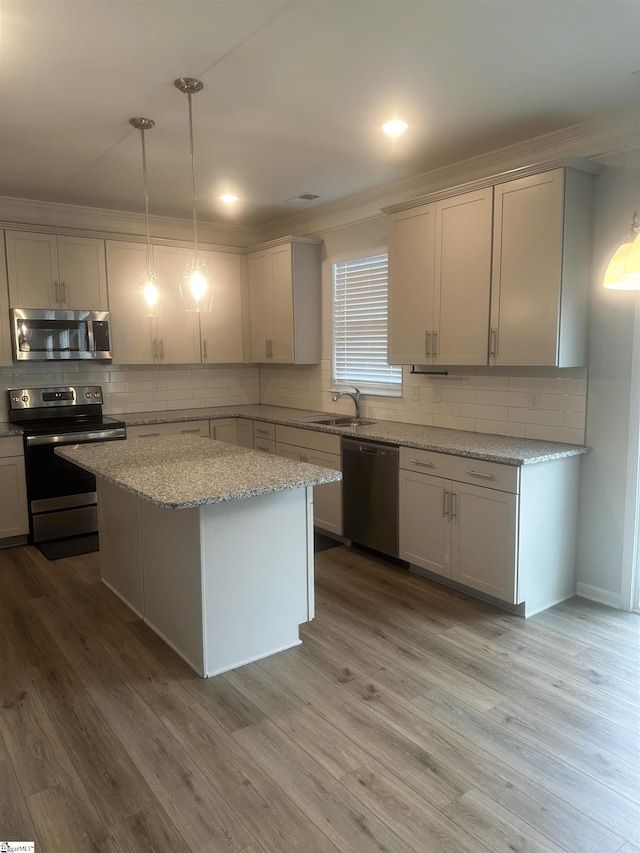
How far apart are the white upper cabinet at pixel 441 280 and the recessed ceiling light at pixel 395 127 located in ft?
1.82

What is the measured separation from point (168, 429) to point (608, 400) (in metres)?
3.46

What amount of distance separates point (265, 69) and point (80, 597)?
3.04 meters

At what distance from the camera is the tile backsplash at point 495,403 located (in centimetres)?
340

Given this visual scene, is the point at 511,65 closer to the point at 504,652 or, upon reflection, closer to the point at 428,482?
the point at 428,482

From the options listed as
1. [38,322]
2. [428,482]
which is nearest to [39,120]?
[38,322]

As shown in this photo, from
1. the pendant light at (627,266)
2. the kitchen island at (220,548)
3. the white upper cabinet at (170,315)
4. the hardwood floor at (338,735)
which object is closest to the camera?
the hardwood floor at (338,735)

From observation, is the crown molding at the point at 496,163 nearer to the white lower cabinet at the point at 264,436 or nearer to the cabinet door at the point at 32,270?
the white lower cabinet at the point at 264,436

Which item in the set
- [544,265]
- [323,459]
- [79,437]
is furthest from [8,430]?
[544,265]

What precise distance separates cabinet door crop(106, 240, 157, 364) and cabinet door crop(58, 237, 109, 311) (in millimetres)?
73

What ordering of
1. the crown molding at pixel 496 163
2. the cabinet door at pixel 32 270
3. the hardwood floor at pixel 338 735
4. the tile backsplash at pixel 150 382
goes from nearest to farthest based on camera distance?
1. the hardwood floor at pixel 338 735
2. the crown molding at pixel 496 163
3. the cabinet door at pixel 32 270
4. the tile backsplash at pixel 150 382

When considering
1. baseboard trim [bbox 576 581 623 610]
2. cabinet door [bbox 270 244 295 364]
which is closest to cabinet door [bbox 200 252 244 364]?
cabinet door [bbox 270 244 295 364]

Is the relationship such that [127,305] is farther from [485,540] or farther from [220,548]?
[485,540]

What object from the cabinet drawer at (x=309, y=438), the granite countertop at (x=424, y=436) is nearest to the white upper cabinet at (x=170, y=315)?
the granite countertop at (x=424, y=436)

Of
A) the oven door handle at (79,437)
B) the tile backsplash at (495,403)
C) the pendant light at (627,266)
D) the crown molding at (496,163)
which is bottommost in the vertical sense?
the oven door handle at (79,437)
